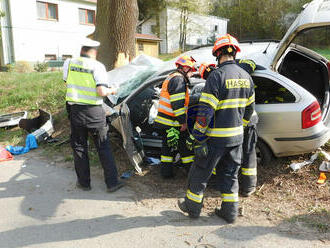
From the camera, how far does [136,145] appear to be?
4688 mm

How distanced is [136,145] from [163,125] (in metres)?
0.73

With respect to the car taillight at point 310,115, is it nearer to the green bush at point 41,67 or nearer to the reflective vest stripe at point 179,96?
the reflective vest stripe at point 179,96

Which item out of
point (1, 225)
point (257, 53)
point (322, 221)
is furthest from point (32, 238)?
point (257, 53)

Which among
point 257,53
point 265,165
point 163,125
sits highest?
point 257,53

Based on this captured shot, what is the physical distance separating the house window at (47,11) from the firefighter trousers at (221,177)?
23104 mm

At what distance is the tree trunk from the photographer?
699cm

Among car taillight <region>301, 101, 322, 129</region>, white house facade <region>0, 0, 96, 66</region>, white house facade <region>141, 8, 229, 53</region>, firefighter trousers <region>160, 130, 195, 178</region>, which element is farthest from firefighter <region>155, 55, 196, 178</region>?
white house facade <region>141, 8, 229, 53</region>

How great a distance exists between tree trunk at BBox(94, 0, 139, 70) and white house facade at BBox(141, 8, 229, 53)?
83.2 feet

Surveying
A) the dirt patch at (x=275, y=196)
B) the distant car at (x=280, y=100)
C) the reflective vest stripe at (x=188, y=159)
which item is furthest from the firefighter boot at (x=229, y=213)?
the distant car at (x=280, y=100)

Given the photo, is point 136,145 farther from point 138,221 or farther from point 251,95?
point 251,95

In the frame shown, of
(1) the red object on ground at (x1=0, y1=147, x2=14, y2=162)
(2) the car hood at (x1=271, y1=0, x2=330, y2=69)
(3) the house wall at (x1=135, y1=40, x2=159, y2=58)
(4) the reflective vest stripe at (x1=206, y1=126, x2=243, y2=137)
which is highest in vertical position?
(2) the car hood at (x1=271, y1=0, x2=330, y2=69)

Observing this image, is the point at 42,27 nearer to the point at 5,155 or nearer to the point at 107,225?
the point at 5,155

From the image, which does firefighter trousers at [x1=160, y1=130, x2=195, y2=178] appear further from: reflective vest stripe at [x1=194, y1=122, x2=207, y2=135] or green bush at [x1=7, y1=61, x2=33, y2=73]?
green bush at [x1=7, y1=61, x2=33, y2=73]

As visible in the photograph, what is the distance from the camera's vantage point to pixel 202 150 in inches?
122
